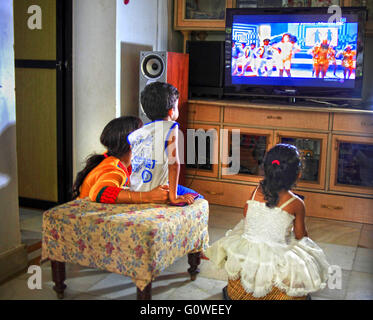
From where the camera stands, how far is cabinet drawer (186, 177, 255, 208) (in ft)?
13.7

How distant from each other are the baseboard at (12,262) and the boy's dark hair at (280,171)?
1.47 meters

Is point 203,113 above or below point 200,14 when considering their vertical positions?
below

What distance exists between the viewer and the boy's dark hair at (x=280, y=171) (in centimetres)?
224

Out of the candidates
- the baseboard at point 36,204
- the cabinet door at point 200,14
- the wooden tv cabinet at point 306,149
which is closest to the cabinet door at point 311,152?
the wooden tv cabinet at point 306,149

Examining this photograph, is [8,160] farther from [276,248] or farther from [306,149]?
[306,149]

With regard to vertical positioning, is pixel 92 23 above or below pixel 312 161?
above

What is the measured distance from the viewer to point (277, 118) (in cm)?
401

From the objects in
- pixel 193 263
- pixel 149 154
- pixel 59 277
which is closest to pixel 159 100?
pixel 149 154

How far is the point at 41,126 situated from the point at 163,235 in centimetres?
213

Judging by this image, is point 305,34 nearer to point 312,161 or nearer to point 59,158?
point 312,161

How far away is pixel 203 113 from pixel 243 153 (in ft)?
1.56

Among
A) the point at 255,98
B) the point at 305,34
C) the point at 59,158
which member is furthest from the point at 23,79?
the point at 305,34

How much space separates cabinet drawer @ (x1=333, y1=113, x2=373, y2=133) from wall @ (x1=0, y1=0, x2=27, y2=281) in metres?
2.36
